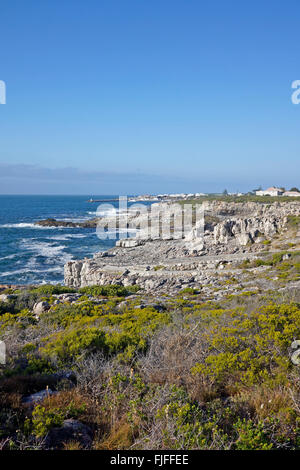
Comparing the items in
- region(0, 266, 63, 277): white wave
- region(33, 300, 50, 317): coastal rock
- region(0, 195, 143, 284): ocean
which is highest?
region(33, 300, 50, 317): coastal rock

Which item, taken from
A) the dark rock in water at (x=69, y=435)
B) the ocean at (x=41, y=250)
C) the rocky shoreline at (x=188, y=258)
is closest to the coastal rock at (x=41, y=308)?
the rocky shoreline at (x=188, y=258)

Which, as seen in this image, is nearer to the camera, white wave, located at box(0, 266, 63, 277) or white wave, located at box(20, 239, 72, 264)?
white wave, located at box(0, 266, 63, 277)

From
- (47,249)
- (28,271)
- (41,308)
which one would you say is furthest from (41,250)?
(41,308)

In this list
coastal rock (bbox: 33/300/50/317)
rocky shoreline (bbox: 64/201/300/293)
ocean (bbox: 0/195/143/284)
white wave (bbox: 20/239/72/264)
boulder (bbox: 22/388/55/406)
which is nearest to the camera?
boulder (bbox: 22/388/55/406)

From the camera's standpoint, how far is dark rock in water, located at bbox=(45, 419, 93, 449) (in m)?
3.16

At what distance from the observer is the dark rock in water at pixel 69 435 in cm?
316

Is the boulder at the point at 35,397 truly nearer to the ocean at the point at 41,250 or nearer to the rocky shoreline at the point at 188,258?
the rocky shoreline at the point at 188,258

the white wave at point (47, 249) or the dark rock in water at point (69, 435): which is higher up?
the dark rock in water at point (69, 435)

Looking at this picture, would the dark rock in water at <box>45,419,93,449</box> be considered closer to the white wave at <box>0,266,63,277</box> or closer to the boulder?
the boulder

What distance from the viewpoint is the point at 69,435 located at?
10.7ft

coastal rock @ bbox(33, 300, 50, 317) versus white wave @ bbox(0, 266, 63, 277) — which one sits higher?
coastal rock @ bbox(33, 300, 50, 317)

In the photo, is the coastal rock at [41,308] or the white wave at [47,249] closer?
the coastal rock at [41,308]

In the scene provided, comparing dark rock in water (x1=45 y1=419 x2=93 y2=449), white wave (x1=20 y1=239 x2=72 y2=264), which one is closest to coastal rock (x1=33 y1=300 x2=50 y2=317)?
dark rock in water (x1=45 y1=419 x2=93 y2=449)
